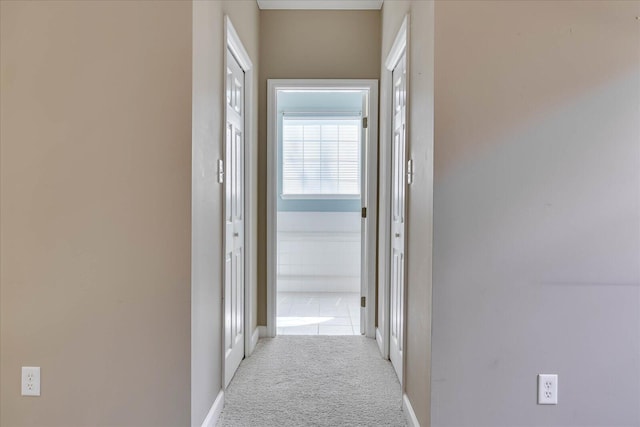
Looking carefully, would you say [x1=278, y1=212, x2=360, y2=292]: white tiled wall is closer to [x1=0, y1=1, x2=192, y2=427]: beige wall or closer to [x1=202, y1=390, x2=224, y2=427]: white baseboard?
[x1=202, y1=390, x2=224, y2=427]: white baseboard

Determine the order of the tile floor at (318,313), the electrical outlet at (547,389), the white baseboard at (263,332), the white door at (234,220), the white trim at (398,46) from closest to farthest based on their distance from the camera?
the electrical outlet at (547,389), the white trim at (398,46), the white door at (234,220), the white baseboard at (263,332), the tile floor at (318,313)

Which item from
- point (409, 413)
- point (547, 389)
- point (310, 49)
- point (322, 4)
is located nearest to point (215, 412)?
point (409, 413)

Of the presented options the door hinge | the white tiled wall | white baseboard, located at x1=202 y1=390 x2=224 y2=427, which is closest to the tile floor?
the white tiled wall

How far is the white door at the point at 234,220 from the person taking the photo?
8.30 ft

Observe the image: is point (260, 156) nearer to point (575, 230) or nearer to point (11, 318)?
point (11, 318)

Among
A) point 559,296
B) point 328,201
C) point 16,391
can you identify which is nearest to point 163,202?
point 16,391

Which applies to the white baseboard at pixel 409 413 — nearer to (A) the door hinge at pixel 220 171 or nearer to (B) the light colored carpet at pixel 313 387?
(B) the light colored carpet at pixel 313 387

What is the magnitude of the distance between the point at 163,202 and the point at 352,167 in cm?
373

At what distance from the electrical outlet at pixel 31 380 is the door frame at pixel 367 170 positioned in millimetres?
1866

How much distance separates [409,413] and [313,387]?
0.67 metres

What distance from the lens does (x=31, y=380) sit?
1.76 m

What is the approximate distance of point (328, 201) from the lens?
17.0 ft

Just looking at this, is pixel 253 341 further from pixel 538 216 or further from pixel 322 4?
pixel 322 4

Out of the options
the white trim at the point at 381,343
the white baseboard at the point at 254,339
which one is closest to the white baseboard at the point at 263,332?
the white baseboard at the point at 254,339
